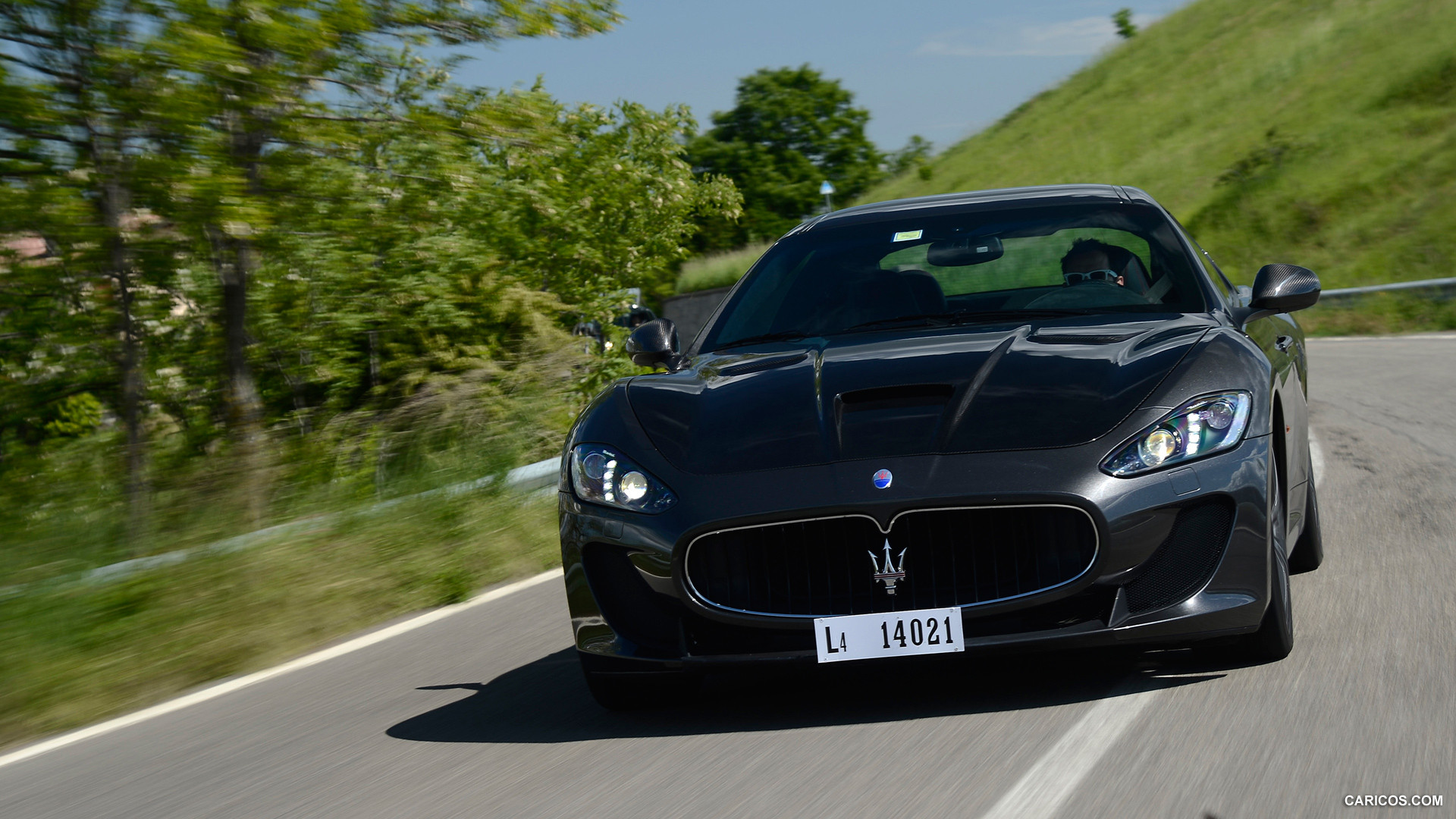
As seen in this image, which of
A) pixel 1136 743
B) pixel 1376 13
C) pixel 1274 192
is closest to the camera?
pixel 1136 743

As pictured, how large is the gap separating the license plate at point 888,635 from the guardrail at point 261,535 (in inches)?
139

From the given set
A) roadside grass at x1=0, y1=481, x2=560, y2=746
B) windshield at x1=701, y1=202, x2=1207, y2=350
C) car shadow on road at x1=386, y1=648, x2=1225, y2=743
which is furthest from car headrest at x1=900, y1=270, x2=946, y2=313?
roadside grass at x1=0, y1=481, x2=560, y2=746

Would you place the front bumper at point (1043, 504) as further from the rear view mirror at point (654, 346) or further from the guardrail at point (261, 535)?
the guardrail at point (261, 535)

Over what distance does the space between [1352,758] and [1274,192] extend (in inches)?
1581

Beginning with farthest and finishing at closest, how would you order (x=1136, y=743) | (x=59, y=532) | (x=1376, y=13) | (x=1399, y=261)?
(x=1376, y=13)
(x=1399, y=261)
(x=59, y=532)
(x=1136, y=743)

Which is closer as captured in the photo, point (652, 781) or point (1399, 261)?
point (652, 781)

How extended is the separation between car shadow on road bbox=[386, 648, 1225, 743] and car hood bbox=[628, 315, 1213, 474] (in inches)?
22.7

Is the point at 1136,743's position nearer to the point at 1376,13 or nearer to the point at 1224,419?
the point at 1224,419

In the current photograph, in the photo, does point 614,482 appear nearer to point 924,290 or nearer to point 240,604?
point 924,290

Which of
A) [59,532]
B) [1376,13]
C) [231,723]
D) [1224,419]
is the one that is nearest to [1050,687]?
[1224,419]

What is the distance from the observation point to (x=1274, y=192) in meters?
40.6

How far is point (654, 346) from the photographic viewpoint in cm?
518

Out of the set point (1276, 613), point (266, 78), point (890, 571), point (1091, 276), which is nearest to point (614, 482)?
point (890, 571)

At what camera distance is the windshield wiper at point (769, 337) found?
16.6 ft
